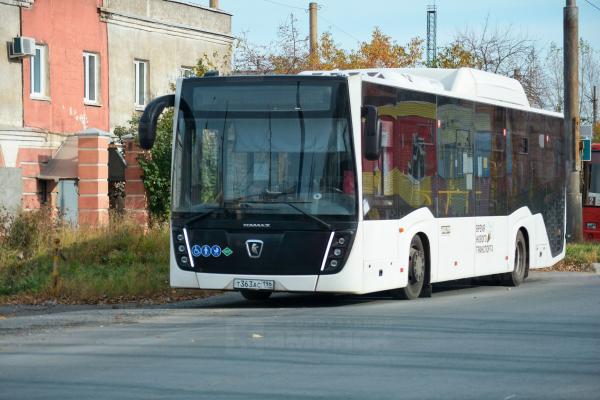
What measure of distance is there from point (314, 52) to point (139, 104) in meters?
16.7

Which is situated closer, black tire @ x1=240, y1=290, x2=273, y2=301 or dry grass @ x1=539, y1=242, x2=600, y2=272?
black tire @ x1=240, y1=290, x2=273, y2=301

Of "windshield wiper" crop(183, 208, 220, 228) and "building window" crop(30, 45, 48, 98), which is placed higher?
"building window" crop(30, 45, 48, 98)

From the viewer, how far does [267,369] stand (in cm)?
1042

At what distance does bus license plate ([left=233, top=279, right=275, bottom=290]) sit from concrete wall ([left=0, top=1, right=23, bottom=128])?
1849cm

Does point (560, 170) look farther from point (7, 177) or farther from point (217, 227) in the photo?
point (7, 177)

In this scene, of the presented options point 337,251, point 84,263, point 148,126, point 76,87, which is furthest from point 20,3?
point 337,251

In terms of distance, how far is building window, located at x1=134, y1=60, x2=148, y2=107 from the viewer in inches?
1548

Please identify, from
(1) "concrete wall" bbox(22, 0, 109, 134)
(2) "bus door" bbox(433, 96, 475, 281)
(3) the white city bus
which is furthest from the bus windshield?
(1) "concrete wall" bbox(22, 0, 109, 134)

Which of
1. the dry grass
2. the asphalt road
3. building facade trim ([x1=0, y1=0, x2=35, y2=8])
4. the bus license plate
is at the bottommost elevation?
the dry grass

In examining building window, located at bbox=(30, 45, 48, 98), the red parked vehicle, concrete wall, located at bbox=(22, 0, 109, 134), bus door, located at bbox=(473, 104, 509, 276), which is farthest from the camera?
the red parked vehicle

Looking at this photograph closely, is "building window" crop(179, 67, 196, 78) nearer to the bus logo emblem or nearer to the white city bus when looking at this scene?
the white city bus

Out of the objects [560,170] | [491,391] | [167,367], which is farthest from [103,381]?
[560,170]

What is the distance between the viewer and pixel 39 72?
34.8m

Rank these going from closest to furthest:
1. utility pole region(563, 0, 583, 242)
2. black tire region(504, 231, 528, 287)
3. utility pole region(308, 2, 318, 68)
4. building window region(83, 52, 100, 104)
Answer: black tire region(504, 231, 528, 287)
utility pole region(563, 0, 583, 242)
building window region(83, 52, 100, 104)
utility pole region(308, 2, 318, 68)
